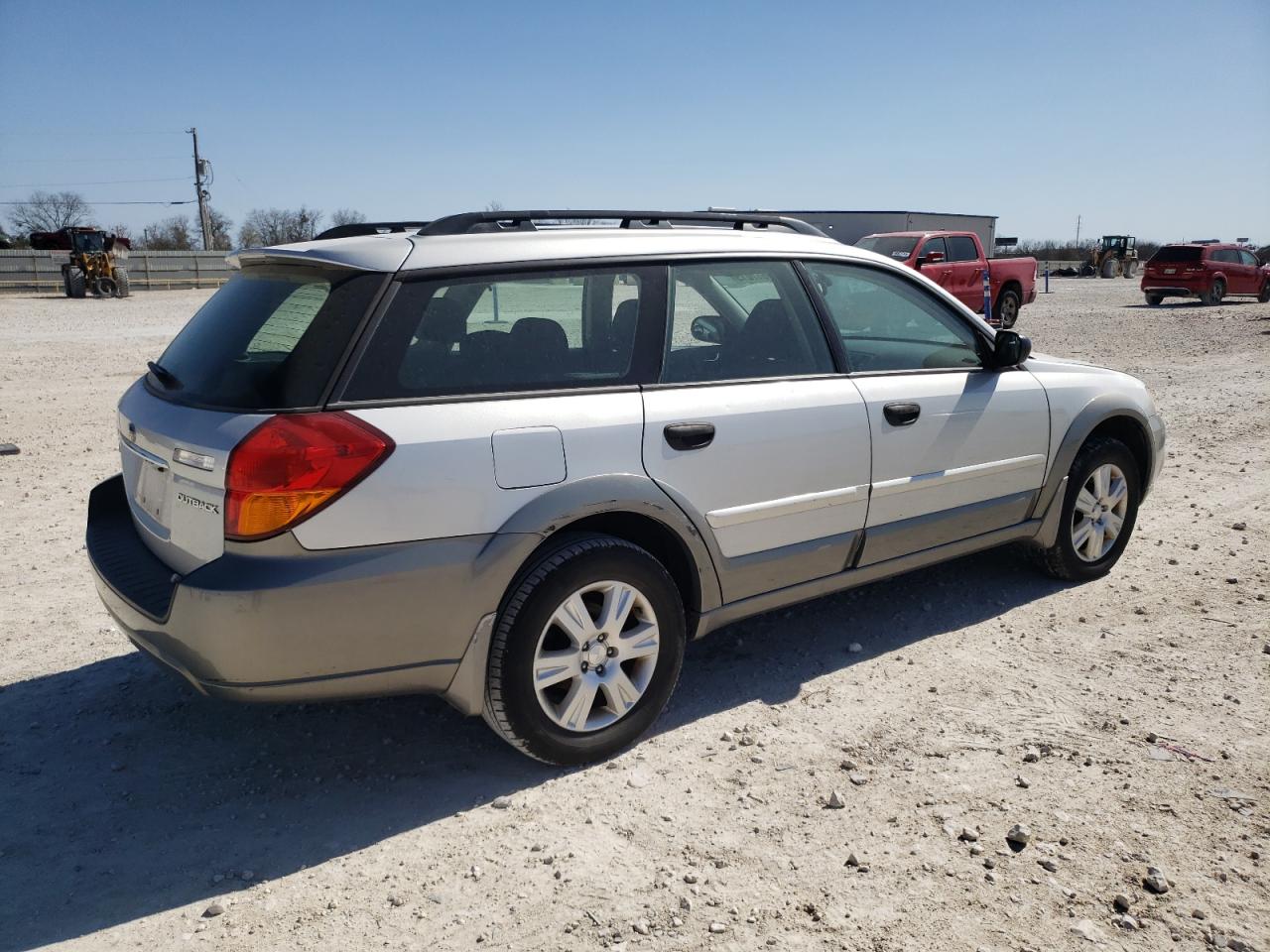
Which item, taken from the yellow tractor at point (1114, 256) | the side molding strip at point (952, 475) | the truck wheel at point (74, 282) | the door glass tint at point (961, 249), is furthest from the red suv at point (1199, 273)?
the truck wheel at point (74, 282)

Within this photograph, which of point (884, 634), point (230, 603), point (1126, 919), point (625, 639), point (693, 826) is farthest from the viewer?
point (884, 634)

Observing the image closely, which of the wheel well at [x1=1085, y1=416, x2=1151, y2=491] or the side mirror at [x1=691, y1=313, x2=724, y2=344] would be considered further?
the wheel well at [x1=1085, y1=416, x2=1151, y2=491]

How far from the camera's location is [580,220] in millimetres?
3852

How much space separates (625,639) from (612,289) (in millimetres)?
1199

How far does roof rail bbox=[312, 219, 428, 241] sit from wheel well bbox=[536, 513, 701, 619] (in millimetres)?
1266

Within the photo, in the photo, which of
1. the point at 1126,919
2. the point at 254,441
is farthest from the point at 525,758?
the point at 1126,919

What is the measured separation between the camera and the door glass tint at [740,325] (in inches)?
144

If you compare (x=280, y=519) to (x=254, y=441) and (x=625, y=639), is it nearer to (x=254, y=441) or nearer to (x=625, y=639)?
(x=254, y=441)

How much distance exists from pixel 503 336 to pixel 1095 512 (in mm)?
3304

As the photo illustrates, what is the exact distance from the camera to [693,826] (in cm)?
306

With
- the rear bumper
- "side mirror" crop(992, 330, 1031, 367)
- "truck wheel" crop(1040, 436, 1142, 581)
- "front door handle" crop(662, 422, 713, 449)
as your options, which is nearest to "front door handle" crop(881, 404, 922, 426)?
"side mirror" crop(992, 330, 1031, 367)

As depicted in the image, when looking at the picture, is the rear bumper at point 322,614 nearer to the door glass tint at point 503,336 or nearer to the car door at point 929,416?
the door glass tint at point 503,336

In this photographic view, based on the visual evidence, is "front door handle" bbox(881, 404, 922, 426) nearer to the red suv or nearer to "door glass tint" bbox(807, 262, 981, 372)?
"door glass tint" bbox(807, 262, 981, 372)

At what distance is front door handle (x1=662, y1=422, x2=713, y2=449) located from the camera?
11.3 ft
